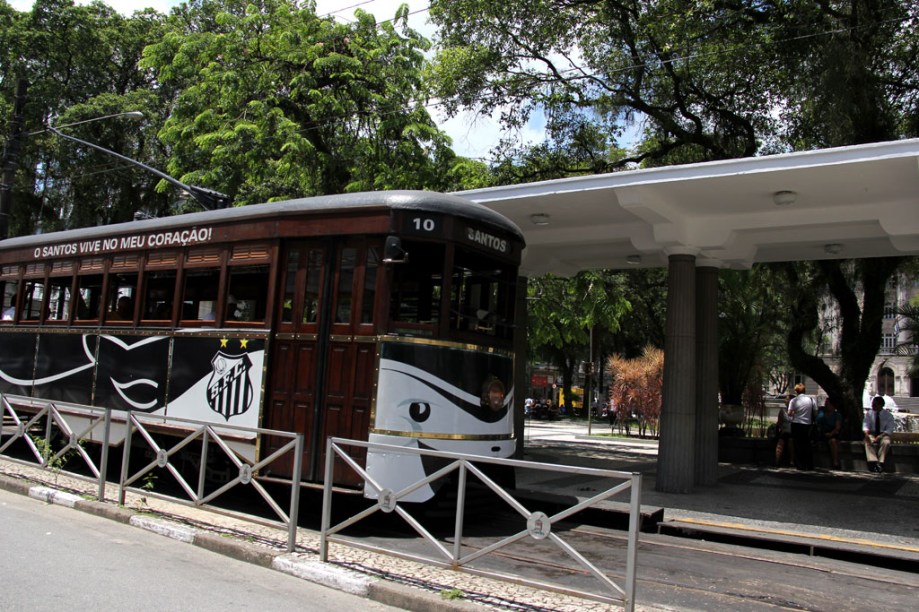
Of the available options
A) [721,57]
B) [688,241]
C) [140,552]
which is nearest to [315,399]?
[140,552]

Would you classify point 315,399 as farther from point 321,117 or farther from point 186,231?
point 321,117

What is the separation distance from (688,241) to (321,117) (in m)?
11.6

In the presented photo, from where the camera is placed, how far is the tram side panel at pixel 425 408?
7.30 m

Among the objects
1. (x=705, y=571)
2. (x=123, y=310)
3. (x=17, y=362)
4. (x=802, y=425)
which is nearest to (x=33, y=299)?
(x=17, y=362)

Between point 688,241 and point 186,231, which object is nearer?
point 186,231

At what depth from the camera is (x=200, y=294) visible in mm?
9367

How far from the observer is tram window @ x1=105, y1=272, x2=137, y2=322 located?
406 inches

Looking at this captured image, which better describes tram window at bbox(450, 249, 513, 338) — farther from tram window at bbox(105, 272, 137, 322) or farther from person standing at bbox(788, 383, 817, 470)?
person standing at bbox(788, 383, 817, 470)

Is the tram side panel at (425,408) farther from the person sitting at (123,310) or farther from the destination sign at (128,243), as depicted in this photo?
the person sitting at (123,310)

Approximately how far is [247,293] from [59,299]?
4700 millimetres

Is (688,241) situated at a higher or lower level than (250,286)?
higher

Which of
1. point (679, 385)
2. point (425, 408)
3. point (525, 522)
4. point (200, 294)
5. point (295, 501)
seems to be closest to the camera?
point (525, 522)

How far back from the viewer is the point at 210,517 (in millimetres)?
8047

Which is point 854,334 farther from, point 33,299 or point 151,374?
point 33,299
